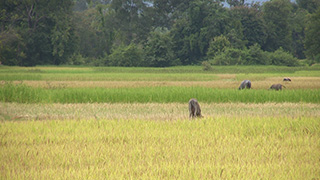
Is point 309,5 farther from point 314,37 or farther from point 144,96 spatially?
point 144,96

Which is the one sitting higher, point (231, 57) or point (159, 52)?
point (159, 52)

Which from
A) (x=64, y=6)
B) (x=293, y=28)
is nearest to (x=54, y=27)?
(x=64, y=6)

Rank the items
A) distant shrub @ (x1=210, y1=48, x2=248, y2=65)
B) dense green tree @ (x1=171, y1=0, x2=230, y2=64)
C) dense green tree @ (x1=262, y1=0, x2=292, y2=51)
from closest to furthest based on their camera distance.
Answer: distant shrub @ (x1=210, y1=48, x2=248, y2=65) → dense green tree @ (x1=171, y1=0, x2=230, y2=64) → dense green tree @ (x1=262, y1=0, x2=292, y2=51)

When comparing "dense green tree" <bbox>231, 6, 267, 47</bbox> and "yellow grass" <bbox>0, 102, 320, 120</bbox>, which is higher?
"dense green tree" <bbox>231, 6, 267, 47</bbox>

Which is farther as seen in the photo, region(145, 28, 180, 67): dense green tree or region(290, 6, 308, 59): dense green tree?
region(290, 6, 308, 59): dense green tree

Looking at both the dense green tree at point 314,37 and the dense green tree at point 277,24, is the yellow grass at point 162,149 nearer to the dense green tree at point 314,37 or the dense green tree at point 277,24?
the dense green tree at point 314,37

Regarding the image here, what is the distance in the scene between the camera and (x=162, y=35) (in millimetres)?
37844

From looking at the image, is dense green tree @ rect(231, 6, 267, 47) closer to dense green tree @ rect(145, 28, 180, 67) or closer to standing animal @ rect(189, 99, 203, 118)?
dense green tree @ rect(145, 28, 180, 67)

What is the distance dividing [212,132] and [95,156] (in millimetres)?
2281

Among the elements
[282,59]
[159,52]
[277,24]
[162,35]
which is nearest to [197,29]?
[162,35]

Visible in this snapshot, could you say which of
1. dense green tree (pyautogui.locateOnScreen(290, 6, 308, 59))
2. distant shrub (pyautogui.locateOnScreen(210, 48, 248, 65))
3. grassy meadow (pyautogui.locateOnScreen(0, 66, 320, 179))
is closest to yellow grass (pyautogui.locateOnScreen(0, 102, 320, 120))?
grassy meadow (pyautogui.locateOnScreen(0, 66, 320, 179))

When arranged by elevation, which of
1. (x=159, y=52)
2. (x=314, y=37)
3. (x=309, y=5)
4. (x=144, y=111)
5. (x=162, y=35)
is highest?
(x=309, y=5)

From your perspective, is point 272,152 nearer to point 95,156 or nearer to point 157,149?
point 157,149

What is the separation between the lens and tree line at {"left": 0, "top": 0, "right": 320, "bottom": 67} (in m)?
34.5
